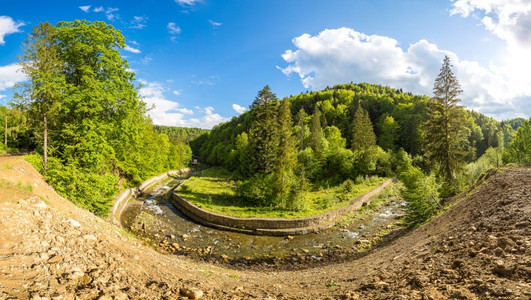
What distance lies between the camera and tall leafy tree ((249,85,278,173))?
30266 millimetres

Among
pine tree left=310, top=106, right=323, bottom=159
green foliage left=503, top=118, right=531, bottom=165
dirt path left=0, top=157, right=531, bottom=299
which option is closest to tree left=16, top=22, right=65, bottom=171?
dirt path left=0, top=157, right=531, bottom=299

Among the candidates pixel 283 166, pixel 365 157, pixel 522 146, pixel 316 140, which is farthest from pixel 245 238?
pixel 522 146

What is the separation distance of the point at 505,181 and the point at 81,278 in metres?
19.1

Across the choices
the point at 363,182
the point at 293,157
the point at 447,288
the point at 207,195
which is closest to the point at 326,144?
the point at 363,182

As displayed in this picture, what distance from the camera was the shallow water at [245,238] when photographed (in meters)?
17.4

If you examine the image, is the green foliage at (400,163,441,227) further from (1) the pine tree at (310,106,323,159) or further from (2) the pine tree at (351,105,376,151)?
(1) the pine tree at (310,106,323,159)

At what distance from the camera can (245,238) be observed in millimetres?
20281

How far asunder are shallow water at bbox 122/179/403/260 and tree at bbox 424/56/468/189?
7.65 metres

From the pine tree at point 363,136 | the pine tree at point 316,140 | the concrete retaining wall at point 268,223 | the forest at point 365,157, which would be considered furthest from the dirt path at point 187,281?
the pine tree at point 316,140

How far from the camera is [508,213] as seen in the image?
834 cm

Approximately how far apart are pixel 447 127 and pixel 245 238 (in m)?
22.5

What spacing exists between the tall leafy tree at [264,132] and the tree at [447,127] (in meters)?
17.7

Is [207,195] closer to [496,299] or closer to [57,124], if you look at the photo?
[57,124]

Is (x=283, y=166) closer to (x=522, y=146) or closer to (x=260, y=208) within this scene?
(x=260, y=208)
